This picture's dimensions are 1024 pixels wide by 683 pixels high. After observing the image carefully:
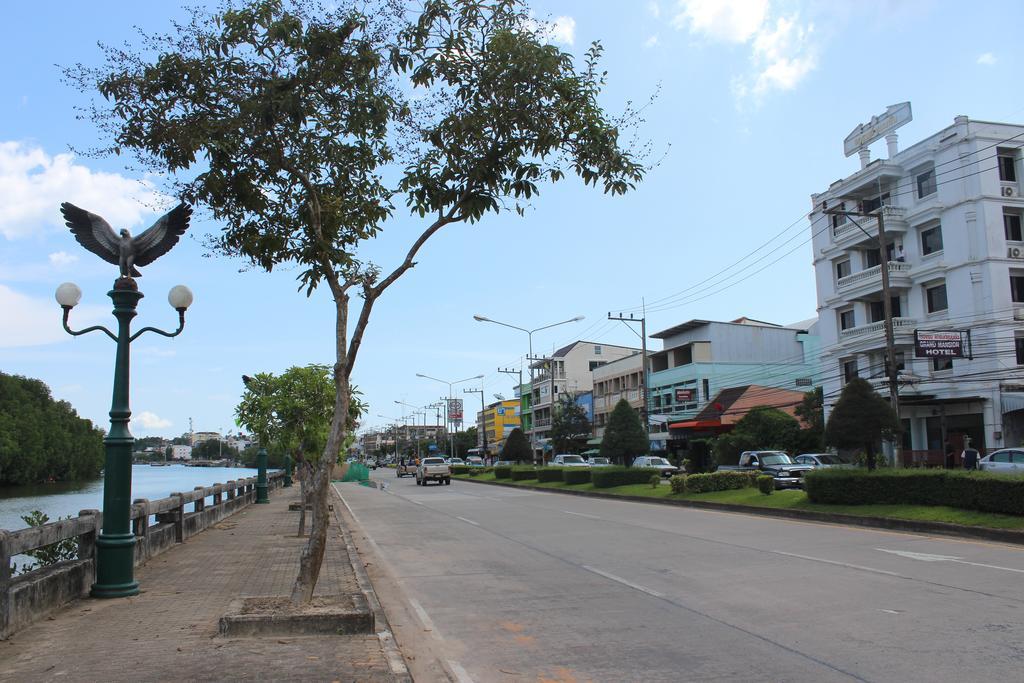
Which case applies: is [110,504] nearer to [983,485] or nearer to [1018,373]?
[983,485]

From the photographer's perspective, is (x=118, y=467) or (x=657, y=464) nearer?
(x=118, y=467)

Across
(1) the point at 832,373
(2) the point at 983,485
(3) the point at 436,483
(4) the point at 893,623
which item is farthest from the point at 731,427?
(4) the point at 893,623

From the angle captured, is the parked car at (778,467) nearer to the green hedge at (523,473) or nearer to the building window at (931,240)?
the building window at (931,240)

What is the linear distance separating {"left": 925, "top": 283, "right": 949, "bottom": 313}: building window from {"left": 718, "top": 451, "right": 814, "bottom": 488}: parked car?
1201cm

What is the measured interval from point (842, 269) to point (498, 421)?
290 ft

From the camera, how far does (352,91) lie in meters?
8.41

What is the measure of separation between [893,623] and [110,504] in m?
8.57

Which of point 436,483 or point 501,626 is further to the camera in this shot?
point 436,483

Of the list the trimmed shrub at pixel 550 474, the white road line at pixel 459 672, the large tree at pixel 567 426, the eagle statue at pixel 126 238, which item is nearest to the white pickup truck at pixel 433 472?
the trimmed shrub at pixel 550 474

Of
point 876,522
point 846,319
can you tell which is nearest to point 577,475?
point 846,319

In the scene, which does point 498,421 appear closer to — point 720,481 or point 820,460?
point 820,460

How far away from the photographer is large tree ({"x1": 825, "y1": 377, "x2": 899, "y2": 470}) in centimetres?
2108

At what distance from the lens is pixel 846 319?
4631cm

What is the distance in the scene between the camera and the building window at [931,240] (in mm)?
39344
